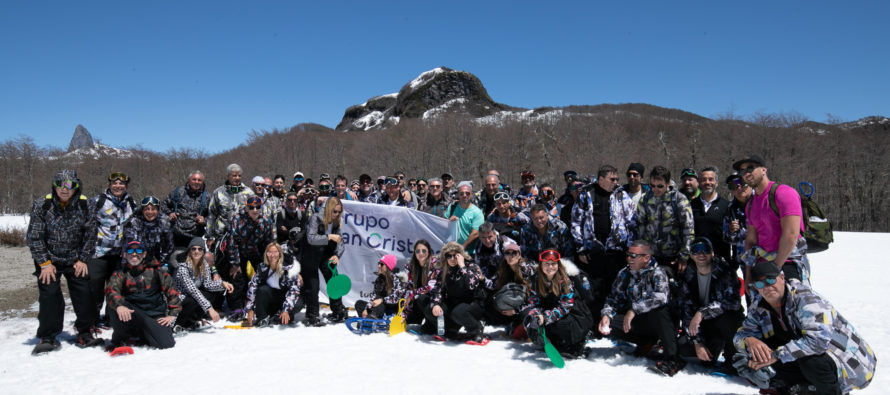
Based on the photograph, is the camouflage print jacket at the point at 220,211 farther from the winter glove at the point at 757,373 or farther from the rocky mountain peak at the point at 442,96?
the rocky mountain peak at the point at 442,96

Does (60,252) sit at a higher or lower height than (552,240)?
lower

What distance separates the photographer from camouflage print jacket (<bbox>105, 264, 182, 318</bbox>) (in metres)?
5.41

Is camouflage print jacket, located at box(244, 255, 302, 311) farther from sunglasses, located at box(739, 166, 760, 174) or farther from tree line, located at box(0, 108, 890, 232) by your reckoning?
tree line, located at box(0, 108, 890, 232)

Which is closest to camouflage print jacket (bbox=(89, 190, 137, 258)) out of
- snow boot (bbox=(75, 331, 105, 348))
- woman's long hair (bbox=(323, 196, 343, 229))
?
snow boot (bbox=(75, 331, 105, 348))

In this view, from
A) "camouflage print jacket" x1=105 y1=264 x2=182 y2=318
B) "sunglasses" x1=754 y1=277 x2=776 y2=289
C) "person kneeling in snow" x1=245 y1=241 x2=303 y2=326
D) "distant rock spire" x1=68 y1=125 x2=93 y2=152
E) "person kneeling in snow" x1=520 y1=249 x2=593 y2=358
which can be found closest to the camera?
"sunglasses" x1=754 y1=277 x2=776 y2=289

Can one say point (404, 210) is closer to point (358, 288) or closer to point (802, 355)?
point (358, 288)

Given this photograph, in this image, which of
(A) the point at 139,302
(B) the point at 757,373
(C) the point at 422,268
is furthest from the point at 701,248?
(A) the point at 139,302

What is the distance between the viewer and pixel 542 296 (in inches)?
207

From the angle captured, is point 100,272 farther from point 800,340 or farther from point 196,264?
point 800,340

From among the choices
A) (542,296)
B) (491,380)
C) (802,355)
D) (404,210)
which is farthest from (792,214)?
(404,210)

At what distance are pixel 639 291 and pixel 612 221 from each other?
965 millimetres

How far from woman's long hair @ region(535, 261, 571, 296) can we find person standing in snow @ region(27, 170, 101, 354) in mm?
5662

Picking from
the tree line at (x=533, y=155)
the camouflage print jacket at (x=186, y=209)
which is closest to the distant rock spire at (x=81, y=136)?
the tree line at (x=533, y=155)

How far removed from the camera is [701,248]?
4.72m
